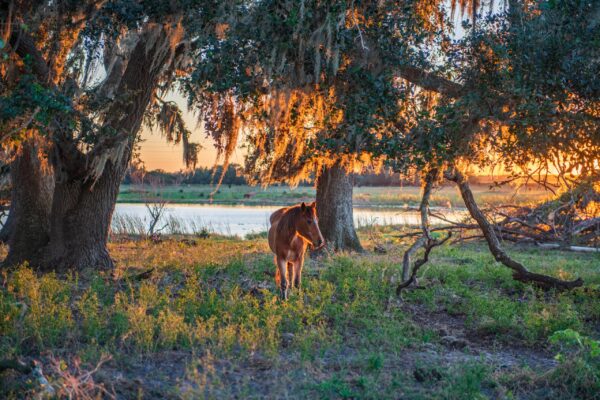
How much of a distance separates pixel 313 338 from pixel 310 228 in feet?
7.94

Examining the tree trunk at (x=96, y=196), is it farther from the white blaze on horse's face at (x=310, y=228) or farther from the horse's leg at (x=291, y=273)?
the white blaze on horse's face at (x=310, y=228)

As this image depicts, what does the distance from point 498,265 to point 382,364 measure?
24.4 ft

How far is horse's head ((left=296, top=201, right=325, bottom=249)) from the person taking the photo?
8602mm

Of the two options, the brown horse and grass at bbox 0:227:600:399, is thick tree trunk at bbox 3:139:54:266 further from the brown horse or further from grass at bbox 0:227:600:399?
the brown horse

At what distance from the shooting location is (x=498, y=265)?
1251cm

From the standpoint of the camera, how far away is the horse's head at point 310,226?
8602 mm

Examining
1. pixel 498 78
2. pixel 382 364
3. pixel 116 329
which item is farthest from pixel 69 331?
pixel 498 78

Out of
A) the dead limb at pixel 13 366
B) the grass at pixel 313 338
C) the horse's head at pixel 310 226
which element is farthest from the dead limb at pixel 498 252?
the dead limb at pixel 13 366

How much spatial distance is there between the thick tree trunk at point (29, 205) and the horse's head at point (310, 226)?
5.96m

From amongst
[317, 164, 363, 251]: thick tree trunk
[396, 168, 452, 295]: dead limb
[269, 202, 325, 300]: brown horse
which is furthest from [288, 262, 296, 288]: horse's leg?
[317, 164, 363, 251]: thick tree trunk

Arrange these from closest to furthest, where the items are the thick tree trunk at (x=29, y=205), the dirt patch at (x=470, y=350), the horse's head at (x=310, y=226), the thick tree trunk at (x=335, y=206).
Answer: the dirt patch at (x=470, y=350)
the horse's head at (x=310, y=226)
the thick tree trunk at (x=29, y=205)
the thick tree trunk at (x=335, y=206)

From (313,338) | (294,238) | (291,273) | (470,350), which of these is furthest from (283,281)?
(470,350)

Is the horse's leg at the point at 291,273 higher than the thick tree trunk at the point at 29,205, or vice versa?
the thick tree trunk at the point at 29,205

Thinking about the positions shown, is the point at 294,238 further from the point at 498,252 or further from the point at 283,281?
the point at 498,252
